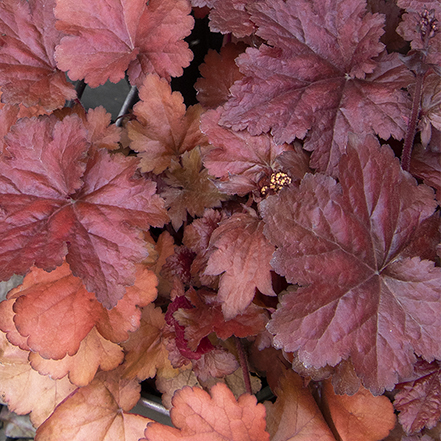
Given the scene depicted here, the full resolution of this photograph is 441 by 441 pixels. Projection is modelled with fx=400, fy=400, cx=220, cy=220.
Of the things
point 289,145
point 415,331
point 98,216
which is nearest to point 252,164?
point 289,145

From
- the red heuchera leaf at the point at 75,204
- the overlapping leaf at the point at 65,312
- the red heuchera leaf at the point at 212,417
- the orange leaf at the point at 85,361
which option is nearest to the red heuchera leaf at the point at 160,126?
the red heuchera leaf at the point at 75,204

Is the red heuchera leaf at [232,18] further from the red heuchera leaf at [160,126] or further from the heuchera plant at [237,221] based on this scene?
the red heuchera leaf at [160,126]

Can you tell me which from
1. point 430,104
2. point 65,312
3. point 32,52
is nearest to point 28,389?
point 65,312

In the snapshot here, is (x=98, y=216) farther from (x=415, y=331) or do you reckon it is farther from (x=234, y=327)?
(x=415, y=331)

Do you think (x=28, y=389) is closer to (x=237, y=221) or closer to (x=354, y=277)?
(x=237, y=221)

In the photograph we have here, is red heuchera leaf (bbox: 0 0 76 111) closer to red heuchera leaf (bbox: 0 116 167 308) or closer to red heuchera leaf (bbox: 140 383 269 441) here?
red heuchera leaf (bbox: 0 116 167 308)

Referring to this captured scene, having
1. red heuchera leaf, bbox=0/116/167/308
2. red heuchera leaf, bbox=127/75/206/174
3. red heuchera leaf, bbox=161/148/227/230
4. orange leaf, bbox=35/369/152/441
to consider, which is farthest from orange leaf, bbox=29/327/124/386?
red heuchera leaf, bbox=127/75/206/174
